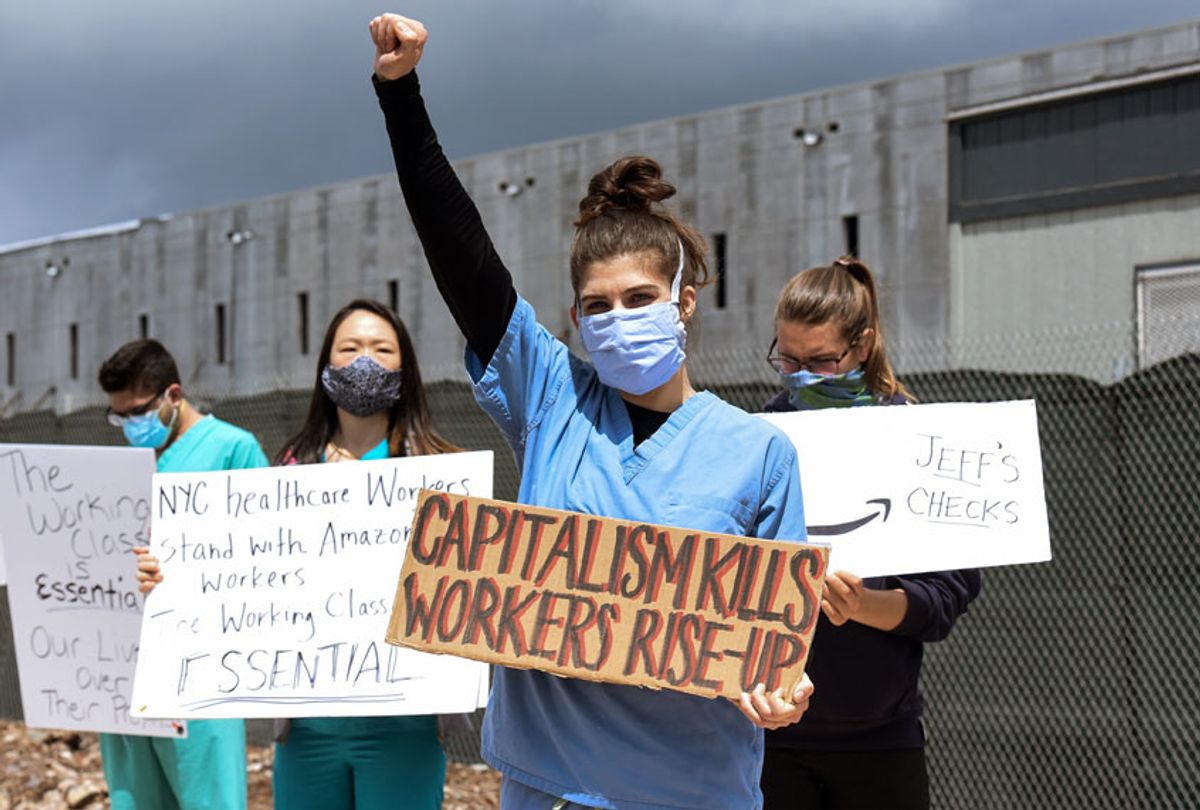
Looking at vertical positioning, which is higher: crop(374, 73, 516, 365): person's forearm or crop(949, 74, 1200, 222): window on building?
crop(949, 74, 1200, 222): window on building

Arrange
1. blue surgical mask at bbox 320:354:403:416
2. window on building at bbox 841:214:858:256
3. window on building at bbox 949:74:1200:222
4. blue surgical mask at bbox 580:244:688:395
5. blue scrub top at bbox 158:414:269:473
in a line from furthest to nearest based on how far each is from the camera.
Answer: window on building at bbox 841:214:858:256 < window on building at bbox 949:74:1200:222 < blue scrub top at bbox 158:414:269:473 < blue surgical mask at bbox 320:354:403:416 < blue surgical mask at bbox 580:244:688:395

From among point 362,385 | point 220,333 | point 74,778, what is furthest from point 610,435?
point 220,333

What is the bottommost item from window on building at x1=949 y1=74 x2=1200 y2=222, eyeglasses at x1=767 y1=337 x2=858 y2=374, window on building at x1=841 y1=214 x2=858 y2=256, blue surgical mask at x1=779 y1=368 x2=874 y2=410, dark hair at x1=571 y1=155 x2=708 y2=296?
blue surgical mask at x1=779 y1=368 x2=874 y2=410

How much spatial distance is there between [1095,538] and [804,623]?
14.7 ft

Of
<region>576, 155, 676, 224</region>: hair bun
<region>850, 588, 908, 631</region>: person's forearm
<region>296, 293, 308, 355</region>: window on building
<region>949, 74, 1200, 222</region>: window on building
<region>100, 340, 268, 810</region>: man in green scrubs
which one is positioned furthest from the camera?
<region>296, 293, 308, 355</region>: window on building

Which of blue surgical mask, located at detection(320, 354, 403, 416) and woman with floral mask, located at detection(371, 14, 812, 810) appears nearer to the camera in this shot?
woman with floral mask, located at detection(371, 14, 812, 810)

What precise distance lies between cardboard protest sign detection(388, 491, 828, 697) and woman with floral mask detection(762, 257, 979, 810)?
864mm

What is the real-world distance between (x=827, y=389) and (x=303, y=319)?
31078mm

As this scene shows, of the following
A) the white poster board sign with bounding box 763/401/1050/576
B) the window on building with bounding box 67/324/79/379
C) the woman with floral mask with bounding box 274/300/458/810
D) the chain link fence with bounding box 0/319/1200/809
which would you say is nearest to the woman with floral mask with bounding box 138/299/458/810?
the woman with floral mask with bounding box 274/300/458/810

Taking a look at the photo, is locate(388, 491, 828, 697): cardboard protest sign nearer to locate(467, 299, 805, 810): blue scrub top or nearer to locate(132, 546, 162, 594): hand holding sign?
locate(467, 299, 805, 810): blue scrub top

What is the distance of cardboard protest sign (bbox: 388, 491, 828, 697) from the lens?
222 cm

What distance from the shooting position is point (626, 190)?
242 cm

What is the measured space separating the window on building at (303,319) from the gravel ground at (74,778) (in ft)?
81.3

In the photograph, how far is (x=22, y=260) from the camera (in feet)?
126
